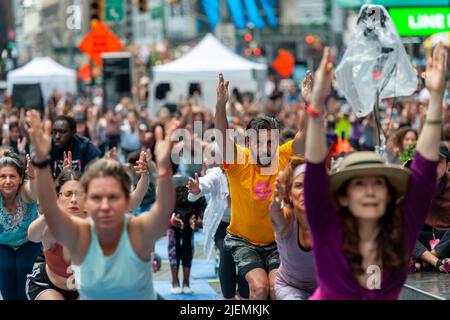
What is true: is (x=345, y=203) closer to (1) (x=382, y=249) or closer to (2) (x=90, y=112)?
(1) (x=382, y=249)

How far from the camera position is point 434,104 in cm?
558

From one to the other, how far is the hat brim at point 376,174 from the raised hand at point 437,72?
441mm

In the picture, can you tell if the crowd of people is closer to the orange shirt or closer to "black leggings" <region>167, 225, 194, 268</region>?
the orange shirt

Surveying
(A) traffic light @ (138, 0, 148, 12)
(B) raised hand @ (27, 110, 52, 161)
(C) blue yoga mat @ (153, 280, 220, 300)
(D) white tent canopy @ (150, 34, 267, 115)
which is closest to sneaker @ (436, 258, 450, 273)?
(C) blue yoga mat @ (153, 280, 220, 300)

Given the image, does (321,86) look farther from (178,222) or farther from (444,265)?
(178,222)

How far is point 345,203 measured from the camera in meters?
5.40

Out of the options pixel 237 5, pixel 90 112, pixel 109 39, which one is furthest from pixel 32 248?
pixel 237 5

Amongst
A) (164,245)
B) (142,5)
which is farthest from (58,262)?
(142,5)

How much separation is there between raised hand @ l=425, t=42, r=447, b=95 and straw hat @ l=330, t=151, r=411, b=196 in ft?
1.45

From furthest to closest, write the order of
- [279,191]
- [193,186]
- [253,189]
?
[193,186] < [253,189] < [279,191]

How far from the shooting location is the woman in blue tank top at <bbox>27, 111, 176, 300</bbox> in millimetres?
5500

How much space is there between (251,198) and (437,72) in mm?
3445

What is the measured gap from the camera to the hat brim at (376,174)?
5340 mm

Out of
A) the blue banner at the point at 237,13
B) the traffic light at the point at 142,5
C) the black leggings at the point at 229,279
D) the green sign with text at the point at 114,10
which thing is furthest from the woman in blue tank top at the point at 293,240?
the blue banner at the point at 237,13
